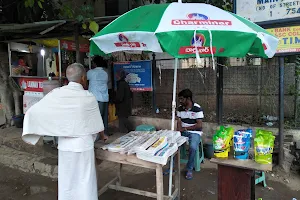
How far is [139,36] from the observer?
2.35 metres

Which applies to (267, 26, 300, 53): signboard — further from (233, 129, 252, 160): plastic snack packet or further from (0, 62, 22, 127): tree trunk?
(0, 62, 22, 127): tree trunk

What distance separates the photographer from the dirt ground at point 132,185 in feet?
11.7

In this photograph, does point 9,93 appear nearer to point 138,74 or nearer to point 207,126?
point 138,74

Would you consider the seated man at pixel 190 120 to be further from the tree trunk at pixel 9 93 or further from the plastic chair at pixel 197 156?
the tree trunk at pixel 9 93

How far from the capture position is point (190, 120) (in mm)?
4273

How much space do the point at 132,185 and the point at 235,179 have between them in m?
1.86

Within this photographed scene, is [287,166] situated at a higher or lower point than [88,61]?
lower

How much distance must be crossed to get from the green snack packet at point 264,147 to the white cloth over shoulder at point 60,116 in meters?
1.65

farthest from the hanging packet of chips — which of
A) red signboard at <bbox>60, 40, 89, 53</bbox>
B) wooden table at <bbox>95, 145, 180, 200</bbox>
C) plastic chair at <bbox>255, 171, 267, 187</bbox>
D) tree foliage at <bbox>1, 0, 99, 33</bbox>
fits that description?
red signboard at <bbox>60, 40, 89, 53</bbox>

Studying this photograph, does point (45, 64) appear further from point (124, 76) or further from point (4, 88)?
point (124, 76)

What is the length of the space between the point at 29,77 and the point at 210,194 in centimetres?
484

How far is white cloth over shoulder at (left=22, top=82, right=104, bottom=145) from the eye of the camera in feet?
8.14

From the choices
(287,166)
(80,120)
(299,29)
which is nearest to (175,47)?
(80,120)

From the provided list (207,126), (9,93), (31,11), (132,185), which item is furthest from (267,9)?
(9,93)
